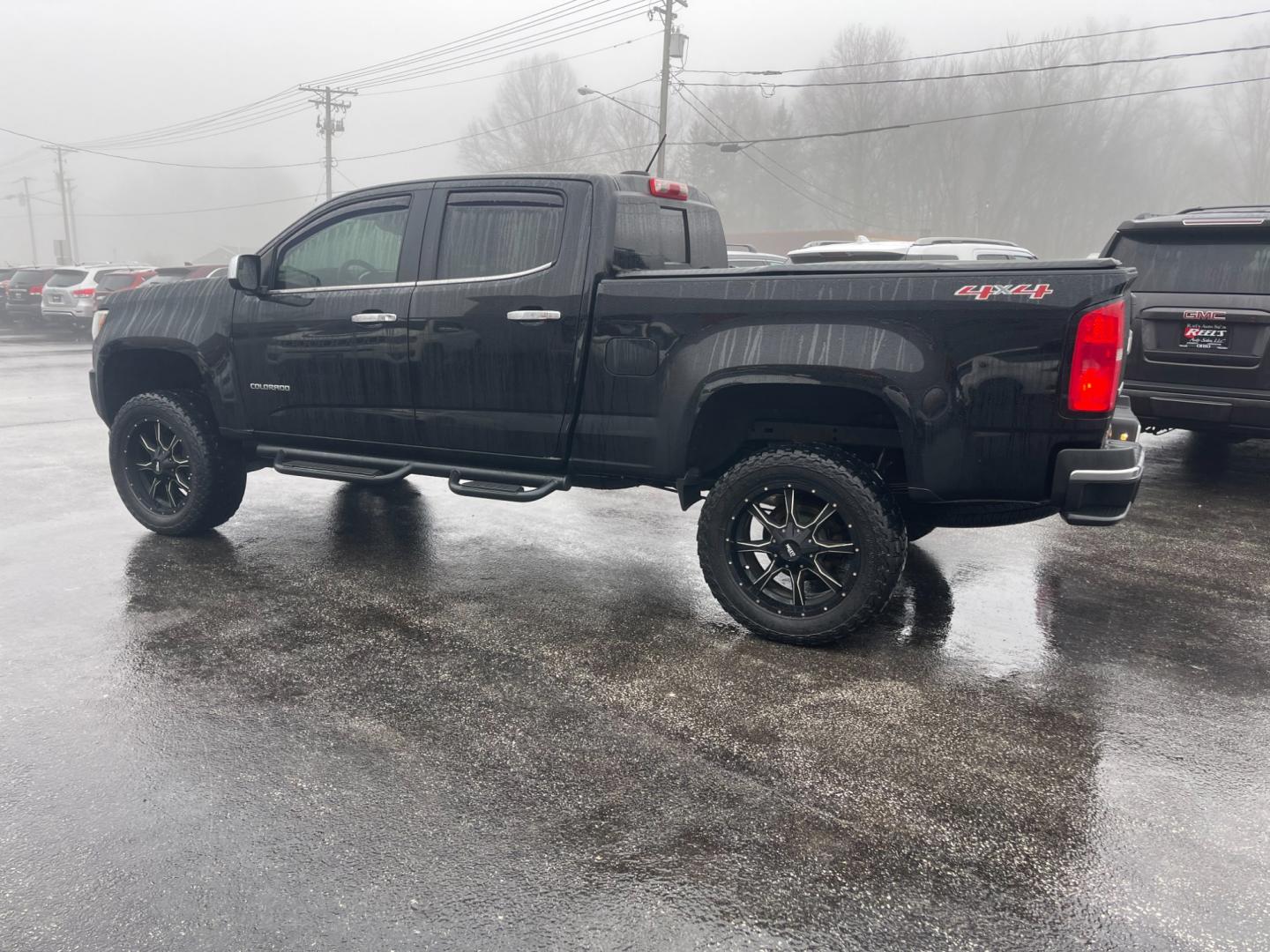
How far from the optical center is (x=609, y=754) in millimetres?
3314

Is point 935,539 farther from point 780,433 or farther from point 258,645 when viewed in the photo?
point 258,645

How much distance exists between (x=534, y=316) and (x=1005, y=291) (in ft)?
6.84

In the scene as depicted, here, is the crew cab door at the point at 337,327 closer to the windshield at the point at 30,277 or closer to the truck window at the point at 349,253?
the truck window at the point at 349,253

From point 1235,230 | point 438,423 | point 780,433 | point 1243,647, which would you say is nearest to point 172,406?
point 438,423

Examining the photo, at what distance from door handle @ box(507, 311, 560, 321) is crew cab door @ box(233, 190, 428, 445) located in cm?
68

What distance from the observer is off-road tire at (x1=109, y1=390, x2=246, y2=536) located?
5.75m

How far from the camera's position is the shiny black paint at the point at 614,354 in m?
3.82

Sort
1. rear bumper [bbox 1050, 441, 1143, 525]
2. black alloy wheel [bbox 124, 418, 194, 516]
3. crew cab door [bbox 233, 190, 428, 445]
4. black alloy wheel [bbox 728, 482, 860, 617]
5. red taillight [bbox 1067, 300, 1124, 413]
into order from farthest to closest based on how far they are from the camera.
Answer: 1. black alloy wheel [bbox 124, 418, 194, 516]
2. crew cab door [bbox 233, 190, 428, 445]
3. black alloy wheel [bbox 728, 482, 860, 617]
4. rear bumper [bbox 1050, 441, 1143, 525]
5. red taillight [bbox 1067, 300, 1124, 413]

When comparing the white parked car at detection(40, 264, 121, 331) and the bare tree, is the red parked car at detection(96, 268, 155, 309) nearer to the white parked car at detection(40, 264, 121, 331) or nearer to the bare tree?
the white parked car at detection(40, 264, 121, 331)

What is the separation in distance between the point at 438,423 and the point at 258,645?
4.70ft

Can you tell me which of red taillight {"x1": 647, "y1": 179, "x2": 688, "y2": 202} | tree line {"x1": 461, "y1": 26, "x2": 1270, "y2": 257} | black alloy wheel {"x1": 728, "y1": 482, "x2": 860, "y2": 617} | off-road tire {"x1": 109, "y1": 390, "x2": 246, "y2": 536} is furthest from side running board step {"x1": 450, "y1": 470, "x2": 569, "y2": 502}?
tree line {"x1": 461, "y1": 26, "x2": 1270, "y2": 257}

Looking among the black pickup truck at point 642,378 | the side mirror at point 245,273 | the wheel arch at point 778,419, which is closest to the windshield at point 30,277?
the black pickup truck at point 642,378

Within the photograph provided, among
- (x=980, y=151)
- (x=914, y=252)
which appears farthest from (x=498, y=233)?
(x=980, y=151)

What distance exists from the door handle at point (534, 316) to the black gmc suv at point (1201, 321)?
4.00 m
